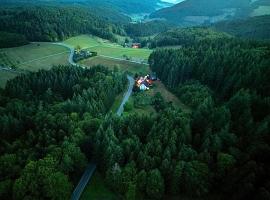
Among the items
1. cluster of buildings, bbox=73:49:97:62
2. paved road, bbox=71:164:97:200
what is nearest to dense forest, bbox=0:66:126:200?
paved road, bbox=71:164:97:200

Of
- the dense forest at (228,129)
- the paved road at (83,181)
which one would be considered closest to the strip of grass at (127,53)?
the dense forest at (228,129)

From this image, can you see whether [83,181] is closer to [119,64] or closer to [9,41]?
[119,64]

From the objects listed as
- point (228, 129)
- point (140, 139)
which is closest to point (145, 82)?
point (140, 139)

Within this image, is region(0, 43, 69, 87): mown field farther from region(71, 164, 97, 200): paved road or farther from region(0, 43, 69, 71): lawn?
region(71, 164, 97, 200): paved road

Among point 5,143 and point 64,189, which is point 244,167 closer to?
point 64,189

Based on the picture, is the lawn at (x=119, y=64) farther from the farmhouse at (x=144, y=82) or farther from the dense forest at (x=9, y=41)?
the dense forest at (x=9, y=41)

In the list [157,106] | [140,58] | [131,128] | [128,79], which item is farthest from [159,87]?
[131,128]
